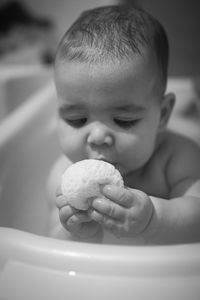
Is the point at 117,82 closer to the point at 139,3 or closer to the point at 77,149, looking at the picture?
the point at 77,149

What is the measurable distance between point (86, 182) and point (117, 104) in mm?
159

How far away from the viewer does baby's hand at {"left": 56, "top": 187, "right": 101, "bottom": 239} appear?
507 mm

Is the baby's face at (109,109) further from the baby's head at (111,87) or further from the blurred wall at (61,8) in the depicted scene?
the blurred wall at (61,8)

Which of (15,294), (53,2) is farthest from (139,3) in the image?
(15,294)

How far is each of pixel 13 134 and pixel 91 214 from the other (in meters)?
0.46

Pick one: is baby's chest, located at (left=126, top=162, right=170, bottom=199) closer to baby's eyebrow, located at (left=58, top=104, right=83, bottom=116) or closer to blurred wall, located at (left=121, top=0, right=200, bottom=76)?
baby's eyebrow, located at (left=58, top=104, right=83, bottom=116)

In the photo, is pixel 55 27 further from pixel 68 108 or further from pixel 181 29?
pixel 68 108

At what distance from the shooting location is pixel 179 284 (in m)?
0.38

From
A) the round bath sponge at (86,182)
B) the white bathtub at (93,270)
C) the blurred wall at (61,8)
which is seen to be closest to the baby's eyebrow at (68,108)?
the round bath sponge at (86,182)

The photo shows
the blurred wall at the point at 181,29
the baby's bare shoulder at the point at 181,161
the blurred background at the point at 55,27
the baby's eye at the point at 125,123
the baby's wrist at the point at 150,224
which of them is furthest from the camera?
the blurred wall at the point at 181,29

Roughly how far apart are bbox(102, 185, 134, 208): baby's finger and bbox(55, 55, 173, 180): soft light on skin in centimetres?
12

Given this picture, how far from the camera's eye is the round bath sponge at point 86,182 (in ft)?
1.57

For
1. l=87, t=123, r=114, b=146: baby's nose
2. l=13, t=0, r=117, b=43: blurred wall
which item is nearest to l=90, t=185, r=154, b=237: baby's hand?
l=87, t=123, r=114, b=146: baby's nose

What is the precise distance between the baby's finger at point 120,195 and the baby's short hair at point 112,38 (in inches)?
8.6
